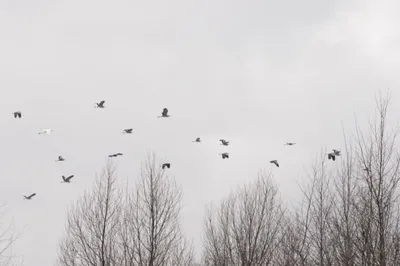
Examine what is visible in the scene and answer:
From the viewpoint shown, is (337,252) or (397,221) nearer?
(397,221)

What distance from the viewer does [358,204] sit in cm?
1231

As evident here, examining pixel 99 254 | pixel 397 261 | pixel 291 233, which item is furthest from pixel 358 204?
pixel 99 254

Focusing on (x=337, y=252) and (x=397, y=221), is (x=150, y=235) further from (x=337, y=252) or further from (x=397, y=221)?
(x=397, y=221)

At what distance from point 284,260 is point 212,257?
541cm

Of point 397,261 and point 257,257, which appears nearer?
point 397,261

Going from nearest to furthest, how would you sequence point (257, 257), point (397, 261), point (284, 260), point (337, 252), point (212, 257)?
point (397, 261) → point (337, 252) → point (284, 260) → point (257, 257) → point (212, 257)

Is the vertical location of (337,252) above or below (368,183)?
below

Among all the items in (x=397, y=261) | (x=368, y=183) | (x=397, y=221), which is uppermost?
(x=368, y=183)

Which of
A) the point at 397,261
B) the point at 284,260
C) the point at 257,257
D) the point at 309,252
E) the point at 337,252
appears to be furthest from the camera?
the point at 257,257

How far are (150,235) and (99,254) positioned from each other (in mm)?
2009

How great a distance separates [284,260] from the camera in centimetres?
1881

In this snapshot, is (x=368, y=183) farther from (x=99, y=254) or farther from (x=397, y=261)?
(x=99, y=254)

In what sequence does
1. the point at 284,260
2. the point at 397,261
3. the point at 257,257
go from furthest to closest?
1. the point at 257,257
2. the point at 284,260
3. the point at 397,261

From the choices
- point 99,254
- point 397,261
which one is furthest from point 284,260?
point 397,261
